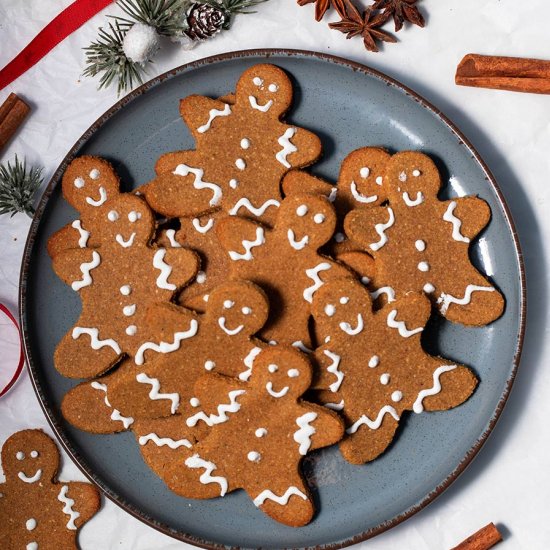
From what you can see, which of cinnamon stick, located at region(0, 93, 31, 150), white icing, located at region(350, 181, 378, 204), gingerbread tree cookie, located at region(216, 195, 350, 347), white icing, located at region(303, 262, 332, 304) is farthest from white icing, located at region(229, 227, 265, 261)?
cinnamon stick, located at region(0, 93, 31, 150)

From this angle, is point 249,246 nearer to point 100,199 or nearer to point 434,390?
point 100,199

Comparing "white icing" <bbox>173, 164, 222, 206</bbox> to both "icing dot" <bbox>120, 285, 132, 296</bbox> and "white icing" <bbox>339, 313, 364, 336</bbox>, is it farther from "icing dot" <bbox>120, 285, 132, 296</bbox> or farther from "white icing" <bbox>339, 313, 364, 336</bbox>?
"white icing" <bbox>339, 313, 364, 336</bbox>

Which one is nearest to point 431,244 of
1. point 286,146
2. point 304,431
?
point 286,146

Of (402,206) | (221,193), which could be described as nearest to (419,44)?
(402,206)

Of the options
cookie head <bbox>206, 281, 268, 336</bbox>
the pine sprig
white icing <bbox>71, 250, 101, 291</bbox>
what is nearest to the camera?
cookie head <bbox>206, 281, 268, 336</bbox>

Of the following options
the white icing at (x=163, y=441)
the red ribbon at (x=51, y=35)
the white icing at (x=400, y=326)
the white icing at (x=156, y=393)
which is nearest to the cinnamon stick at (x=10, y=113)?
the red ribbon at (x=51, y=35)

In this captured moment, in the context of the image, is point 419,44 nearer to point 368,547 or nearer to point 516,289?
point 516,289
